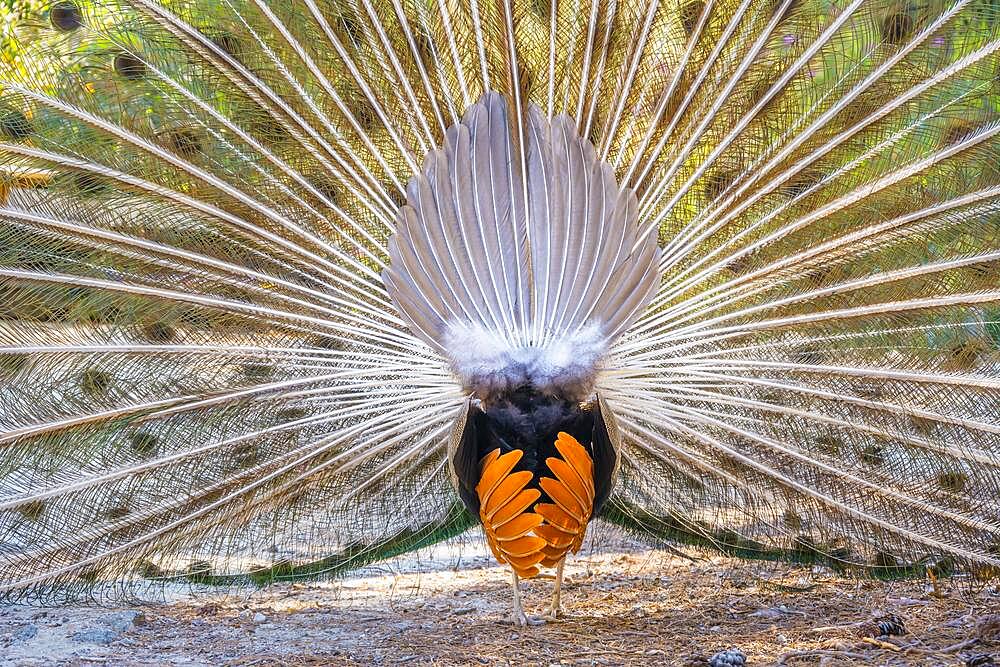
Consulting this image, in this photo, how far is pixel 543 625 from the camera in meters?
4.84

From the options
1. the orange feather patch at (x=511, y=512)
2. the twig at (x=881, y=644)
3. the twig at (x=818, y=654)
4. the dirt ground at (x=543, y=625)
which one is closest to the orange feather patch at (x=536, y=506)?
the orange feather patch at (x=511, y=512)

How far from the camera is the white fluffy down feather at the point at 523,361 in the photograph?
4145 mm

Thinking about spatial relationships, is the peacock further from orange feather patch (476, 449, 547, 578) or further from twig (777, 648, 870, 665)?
twig (777, 648, 870, 665)

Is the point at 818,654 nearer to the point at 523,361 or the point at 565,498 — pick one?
the point at 565,498

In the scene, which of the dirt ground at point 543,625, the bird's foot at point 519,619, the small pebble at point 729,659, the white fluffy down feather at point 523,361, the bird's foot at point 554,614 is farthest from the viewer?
the bird's foot at point 554,614

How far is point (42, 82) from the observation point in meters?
4.32

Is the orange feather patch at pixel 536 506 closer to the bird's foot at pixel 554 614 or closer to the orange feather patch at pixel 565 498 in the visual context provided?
the orange feather patch at pixel 565 498

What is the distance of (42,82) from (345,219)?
142 cm

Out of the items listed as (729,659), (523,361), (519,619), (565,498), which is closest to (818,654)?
(729,659)

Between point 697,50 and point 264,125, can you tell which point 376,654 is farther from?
point 697,50

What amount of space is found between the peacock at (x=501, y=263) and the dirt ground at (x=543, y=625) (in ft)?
1.12

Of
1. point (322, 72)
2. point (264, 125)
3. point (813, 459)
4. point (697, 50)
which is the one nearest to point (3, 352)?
point (264, 125)

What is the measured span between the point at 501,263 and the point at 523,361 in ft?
1.47

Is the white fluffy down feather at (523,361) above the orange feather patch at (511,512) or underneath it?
above
